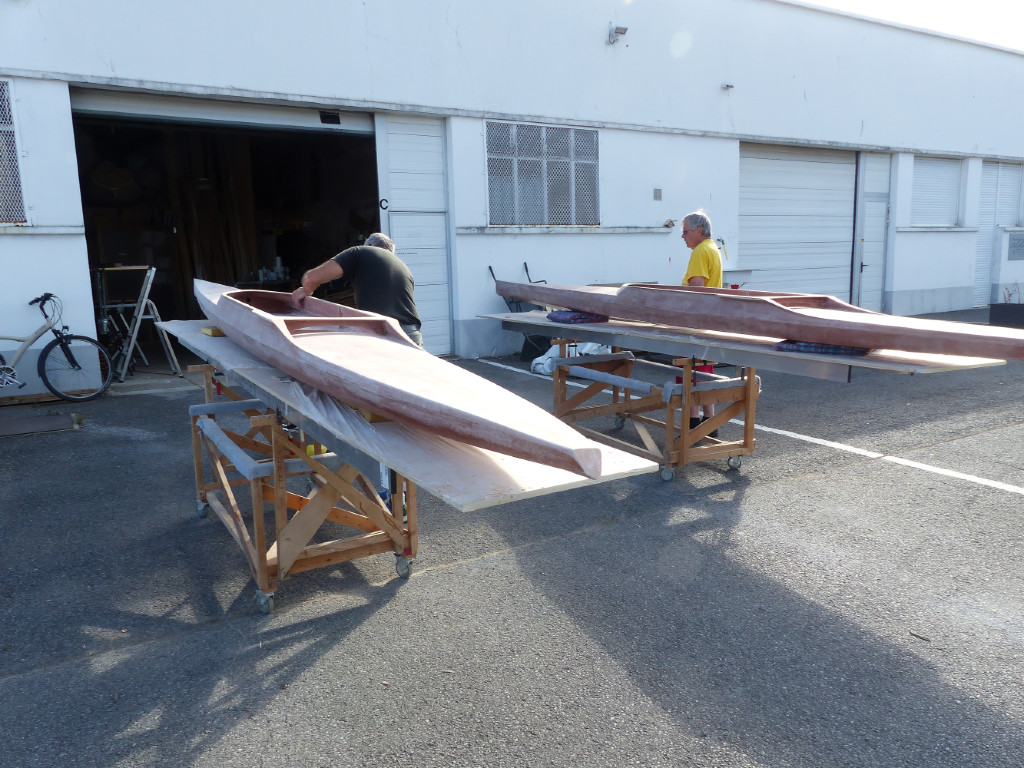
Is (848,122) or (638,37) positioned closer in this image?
(638,37)

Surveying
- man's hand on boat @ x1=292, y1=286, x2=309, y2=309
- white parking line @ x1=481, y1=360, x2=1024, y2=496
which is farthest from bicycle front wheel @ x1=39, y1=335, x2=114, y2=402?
white parking line @ x1=481, y1=360, x2=1024, y2=496

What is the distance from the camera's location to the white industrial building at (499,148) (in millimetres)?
7715

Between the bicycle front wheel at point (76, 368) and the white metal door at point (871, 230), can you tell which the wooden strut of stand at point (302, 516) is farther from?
the white metal door at point (871, 230)

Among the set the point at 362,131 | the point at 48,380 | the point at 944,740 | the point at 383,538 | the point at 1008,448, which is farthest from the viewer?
the point at 362,131

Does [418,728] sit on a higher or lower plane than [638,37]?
lower

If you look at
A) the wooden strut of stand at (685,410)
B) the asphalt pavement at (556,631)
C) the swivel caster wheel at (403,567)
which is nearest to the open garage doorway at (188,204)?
the wooden strut of stand at (685,410)

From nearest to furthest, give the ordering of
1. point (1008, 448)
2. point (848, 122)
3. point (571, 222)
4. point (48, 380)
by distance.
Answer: point (1008, 448) → point (48, 380) → point (571, 222) → point (848, 122)

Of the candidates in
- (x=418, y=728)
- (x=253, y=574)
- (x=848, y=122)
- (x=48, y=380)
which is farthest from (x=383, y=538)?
(x=848, y=122)

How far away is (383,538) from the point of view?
365cm

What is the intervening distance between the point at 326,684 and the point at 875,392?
7.02 metres

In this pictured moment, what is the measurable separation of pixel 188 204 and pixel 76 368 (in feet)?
25.0

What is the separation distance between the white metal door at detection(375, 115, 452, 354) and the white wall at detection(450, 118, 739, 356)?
22 cm

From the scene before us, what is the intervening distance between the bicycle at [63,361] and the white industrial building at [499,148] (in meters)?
0.22

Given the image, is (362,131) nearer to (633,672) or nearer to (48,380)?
(48,380)
